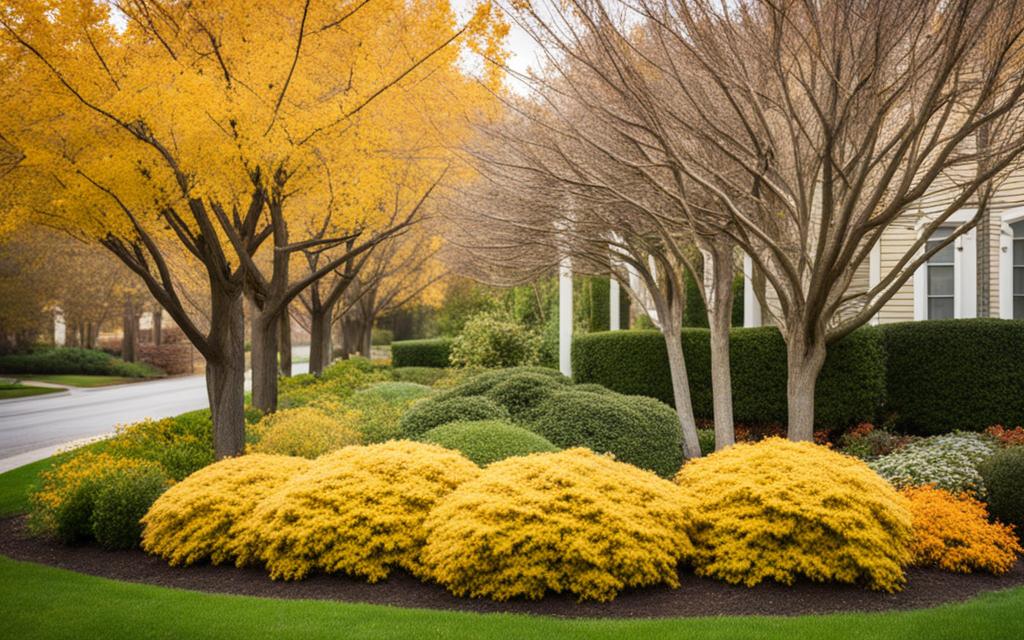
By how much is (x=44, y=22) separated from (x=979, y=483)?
9696 millimetres

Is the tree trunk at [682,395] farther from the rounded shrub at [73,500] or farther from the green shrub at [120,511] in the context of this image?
the green shrub at [120,511]

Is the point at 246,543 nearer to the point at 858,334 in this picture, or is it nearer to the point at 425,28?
the point at 425,28

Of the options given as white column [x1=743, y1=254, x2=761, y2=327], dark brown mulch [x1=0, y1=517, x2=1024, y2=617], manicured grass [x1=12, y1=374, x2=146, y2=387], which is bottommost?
manicured grass [x1=12, y1=374, x2=146, y2=387]

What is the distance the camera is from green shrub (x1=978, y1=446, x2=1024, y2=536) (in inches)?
269

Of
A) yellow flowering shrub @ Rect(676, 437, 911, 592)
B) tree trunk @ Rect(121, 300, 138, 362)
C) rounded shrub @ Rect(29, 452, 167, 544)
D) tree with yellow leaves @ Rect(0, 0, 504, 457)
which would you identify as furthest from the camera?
tree trunk @ Rect(121, 300, 138, 362)

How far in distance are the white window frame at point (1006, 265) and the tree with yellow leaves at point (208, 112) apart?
28.7ft

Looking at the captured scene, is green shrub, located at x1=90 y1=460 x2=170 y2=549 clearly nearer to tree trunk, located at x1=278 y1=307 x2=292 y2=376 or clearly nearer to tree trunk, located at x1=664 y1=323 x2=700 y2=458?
tree trunk, located at x1=664 y1=323 x2=700 y2=458

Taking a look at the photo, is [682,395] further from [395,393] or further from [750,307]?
[395,393]

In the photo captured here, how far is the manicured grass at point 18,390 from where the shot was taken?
25.2 metres

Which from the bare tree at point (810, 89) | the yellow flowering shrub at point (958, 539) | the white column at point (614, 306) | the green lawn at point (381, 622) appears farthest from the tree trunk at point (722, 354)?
the white column at point (614, 306)

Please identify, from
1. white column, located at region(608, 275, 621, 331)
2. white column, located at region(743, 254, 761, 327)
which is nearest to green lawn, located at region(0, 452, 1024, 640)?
white column, located at region(743, 254, 761, 327)

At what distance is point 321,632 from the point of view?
4.40m

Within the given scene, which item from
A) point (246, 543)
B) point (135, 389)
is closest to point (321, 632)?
point (246, 543)

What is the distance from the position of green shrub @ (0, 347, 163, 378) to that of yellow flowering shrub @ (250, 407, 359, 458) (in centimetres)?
2647
